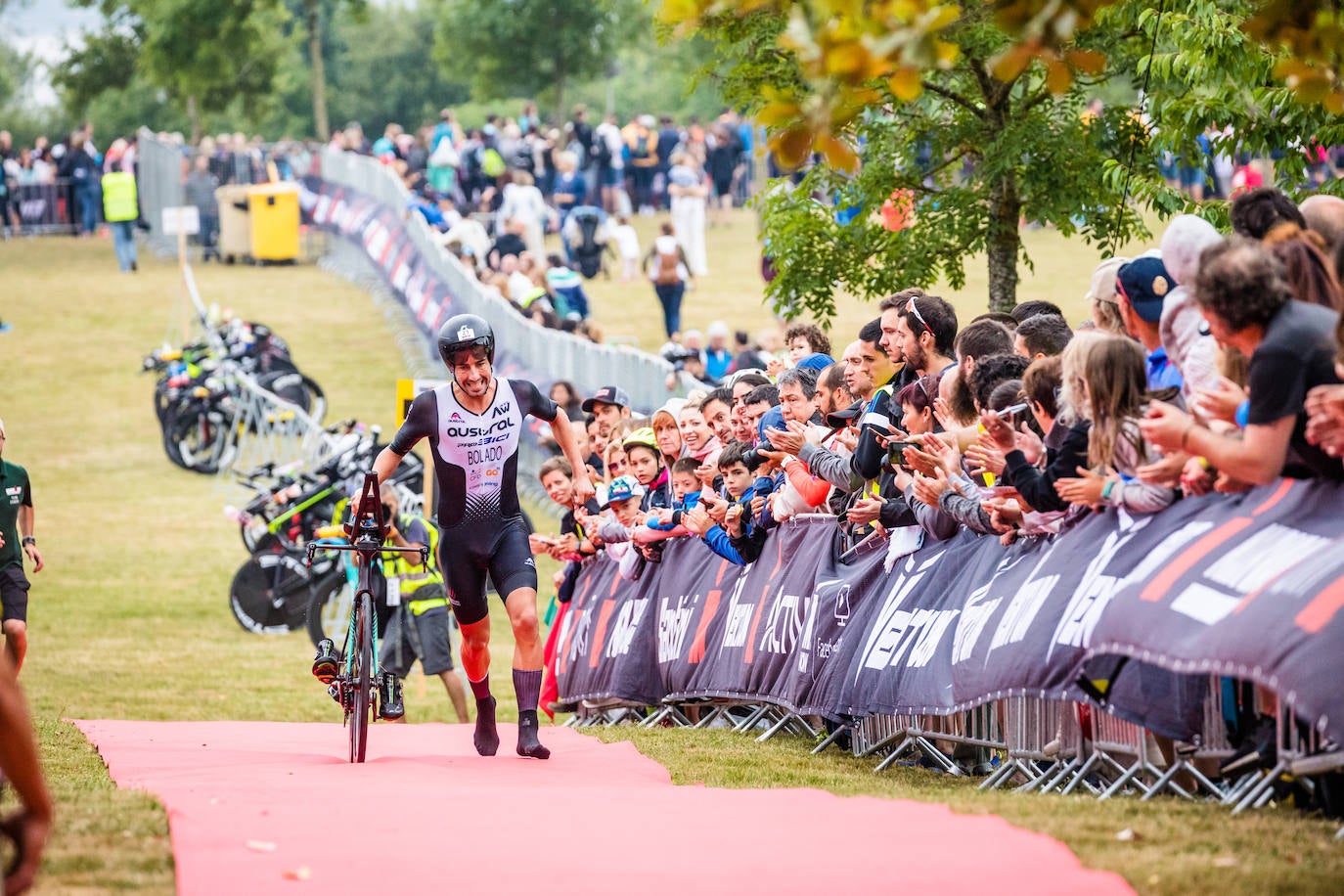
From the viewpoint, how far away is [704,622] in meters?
12.9

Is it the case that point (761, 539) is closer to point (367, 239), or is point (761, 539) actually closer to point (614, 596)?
point (614, 596)

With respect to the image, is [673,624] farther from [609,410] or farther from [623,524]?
[609,410]

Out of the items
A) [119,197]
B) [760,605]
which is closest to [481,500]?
[760,605]

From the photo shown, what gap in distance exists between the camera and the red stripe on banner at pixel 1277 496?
661 cm

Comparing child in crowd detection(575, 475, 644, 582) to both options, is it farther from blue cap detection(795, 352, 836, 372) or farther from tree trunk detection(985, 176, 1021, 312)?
tree trunk detection(985, 176, 1021, 312)

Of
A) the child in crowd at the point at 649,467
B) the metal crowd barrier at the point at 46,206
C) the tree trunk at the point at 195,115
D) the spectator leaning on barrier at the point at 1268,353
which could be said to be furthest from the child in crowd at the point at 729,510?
the tree trunk at the point at 195,115

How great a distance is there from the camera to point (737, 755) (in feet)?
34.1

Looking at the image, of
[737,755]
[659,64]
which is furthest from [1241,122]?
[659,64]

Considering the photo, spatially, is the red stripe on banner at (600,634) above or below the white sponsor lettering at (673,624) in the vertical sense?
below

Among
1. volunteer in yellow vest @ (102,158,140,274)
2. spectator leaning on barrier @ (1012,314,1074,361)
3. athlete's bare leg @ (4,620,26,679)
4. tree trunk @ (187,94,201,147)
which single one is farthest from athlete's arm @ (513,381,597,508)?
tree trunk @ (187,94,201,147)

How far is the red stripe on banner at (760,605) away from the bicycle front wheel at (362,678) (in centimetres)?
235

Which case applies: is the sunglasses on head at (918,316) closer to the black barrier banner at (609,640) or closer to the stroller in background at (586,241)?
the black barrier banner at (609,640)

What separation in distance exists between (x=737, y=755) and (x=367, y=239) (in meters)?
33.2

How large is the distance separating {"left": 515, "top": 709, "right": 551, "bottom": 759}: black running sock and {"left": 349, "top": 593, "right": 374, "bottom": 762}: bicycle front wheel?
0.84m
